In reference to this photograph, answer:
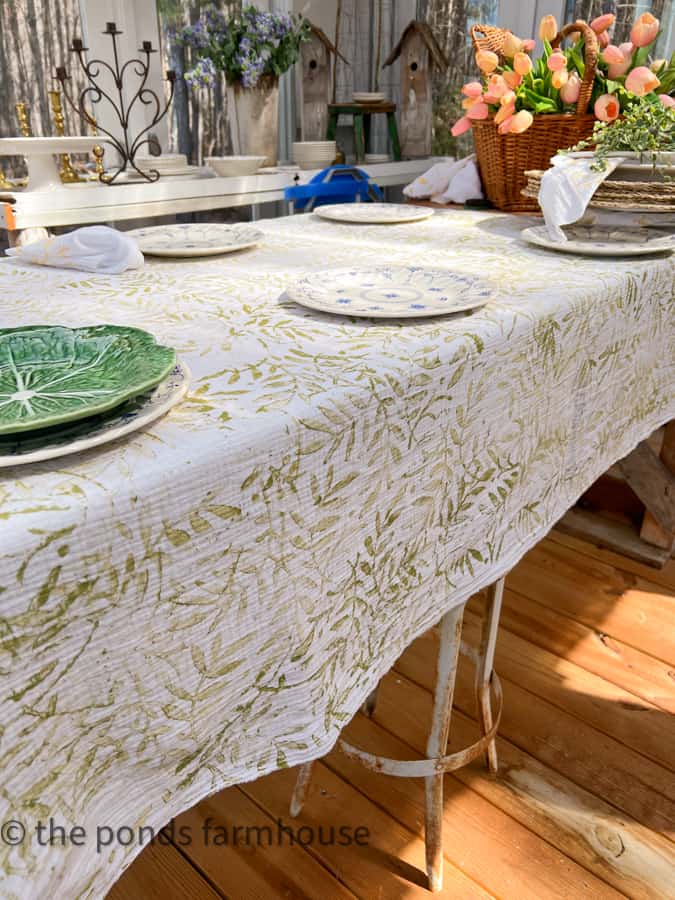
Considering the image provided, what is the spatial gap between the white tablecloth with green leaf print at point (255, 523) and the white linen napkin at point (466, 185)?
96 cm

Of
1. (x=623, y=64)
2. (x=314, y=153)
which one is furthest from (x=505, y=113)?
(x=314, y=153)

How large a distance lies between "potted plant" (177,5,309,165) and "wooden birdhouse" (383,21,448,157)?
1.47 feet

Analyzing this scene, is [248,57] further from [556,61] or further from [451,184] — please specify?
[556,61]

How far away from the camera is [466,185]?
1862 mm

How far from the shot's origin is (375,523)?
0.65m

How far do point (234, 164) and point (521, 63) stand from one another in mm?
1274

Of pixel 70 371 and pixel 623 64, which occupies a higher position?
pixel 623 64

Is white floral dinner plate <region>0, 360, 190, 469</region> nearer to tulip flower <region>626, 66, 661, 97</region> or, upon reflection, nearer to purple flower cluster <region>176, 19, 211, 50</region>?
tulip flower <region>626, 66, 661, 97</region>

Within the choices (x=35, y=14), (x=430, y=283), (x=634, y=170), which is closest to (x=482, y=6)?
(x=35, y=14)

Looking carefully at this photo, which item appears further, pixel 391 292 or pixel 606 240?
pixel 606 240

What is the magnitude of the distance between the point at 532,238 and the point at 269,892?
41.7 inches

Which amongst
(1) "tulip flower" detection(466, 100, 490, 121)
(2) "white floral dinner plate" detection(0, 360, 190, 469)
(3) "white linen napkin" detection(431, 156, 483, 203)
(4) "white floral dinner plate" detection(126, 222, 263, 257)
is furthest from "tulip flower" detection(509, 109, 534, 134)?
(2) "white floral dinner plate" detection(0, 360, 190, 469)

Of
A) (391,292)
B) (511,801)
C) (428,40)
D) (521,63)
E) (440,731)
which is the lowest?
(511,801)

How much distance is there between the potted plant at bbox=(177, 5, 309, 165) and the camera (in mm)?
2260
